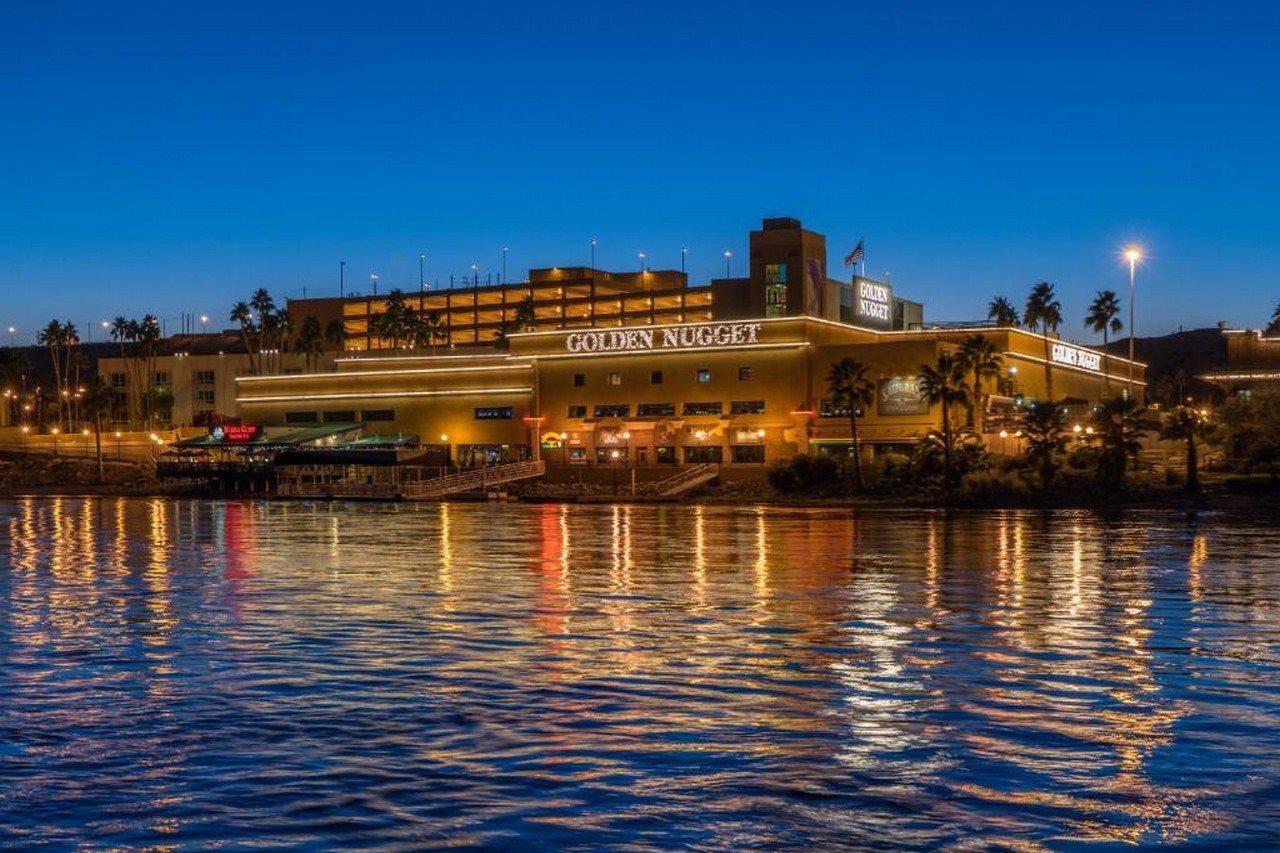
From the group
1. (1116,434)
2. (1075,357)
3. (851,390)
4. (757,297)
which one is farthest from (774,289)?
(1116,434)

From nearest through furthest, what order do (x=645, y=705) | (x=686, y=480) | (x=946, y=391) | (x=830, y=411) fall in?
(x=645, y=705), (x=946, y=391), (x=830, y=411), (x=686, y=480)

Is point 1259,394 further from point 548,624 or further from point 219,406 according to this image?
point 219,406

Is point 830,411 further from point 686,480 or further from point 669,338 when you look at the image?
point 669,338

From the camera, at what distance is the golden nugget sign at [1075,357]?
4643 inches

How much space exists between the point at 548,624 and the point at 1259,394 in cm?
8435

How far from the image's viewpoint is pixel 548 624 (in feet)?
99.9

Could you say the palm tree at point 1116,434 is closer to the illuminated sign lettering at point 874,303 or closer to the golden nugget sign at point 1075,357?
the golden nugget sign at point 1075,357

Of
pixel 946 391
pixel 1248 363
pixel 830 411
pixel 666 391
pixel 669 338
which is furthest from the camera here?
pixel 1248 363

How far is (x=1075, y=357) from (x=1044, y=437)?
39159mm

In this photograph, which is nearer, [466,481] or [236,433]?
[466,481]

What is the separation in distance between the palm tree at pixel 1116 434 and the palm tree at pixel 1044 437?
249 cm

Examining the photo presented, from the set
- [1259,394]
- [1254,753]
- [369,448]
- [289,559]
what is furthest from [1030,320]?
[1254,753]

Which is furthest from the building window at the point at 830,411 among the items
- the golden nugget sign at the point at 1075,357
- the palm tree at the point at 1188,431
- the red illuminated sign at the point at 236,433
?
the red illuminated sign at the point at 236,433

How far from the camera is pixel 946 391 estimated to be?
9212cm
